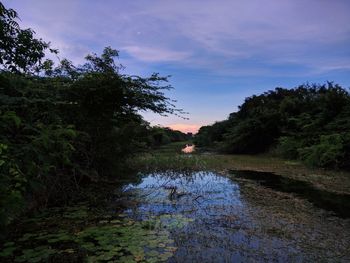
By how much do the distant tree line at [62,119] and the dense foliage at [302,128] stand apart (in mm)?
8189

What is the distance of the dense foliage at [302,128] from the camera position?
14805mm

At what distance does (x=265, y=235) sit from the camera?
5395 mm

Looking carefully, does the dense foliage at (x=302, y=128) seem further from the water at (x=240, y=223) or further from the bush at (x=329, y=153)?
the water at (x=240, y=223)

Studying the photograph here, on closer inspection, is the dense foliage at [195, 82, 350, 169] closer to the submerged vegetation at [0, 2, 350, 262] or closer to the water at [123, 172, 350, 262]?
the submerged vegetation at [0, 2, 350, 262]

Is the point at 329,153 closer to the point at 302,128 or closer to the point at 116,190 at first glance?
the point at 302,128

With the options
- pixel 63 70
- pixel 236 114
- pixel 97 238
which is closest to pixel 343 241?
pixel 97 238

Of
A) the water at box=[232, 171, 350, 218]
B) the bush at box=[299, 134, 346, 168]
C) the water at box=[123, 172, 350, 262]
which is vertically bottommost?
the water at box=[123, 172, 350, 262]

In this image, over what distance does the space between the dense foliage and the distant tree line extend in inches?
322

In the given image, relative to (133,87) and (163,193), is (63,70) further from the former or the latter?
(163,193)

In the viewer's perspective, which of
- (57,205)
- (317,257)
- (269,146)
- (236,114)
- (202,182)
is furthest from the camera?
(236,114)

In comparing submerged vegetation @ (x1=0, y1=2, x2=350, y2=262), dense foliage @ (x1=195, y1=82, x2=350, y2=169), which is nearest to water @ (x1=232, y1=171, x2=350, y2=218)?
submerged vegetation @ (x1=0, y1=2, x2=350, y2=262)

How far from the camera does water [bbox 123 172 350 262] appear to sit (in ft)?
15.1

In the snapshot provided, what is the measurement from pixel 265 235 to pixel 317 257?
104 cm

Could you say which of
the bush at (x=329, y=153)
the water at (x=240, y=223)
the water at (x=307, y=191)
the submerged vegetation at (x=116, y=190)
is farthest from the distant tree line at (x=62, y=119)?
the bush at (x=329, y=153)
